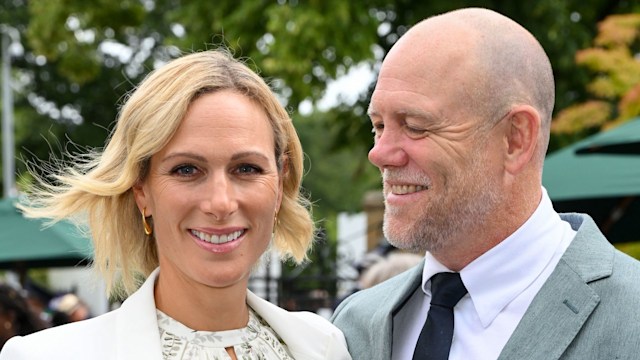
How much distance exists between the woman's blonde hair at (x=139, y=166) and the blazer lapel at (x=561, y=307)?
3.20 feet

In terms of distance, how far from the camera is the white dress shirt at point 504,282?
341 cm

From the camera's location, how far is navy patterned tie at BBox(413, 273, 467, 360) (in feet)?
11.3

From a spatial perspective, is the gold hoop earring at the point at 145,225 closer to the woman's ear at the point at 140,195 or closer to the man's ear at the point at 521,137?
the woman's ear at the point at 140,195

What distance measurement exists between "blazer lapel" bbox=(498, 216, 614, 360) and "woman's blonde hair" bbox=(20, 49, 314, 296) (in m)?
0.98

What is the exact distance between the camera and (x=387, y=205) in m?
3.60

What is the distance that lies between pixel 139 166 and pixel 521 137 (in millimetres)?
1206

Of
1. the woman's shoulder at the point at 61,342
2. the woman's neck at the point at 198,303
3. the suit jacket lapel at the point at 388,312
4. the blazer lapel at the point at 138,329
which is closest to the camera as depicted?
the woman's shoulder at the point at 61,342

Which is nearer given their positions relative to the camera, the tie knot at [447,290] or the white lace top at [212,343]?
the white lace top at [212,343]

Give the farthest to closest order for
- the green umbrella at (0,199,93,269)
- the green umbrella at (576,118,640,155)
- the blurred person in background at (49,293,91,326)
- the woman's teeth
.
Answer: the blurred person in background at (49,293,91,326)
the green umbrella at (0,199,93,269)
the green umbrella at (576,118,640,155)
the woman's teeth

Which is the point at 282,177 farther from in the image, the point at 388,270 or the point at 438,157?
the point at 388,270

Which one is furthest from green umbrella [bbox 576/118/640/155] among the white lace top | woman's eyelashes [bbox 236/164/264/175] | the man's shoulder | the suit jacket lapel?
woman's eyelashes [bbox 236/164/264/175]

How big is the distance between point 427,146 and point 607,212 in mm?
5946

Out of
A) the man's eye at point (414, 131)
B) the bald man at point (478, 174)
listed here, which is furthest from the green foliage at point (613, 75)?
the man's eye at point (414, 131)

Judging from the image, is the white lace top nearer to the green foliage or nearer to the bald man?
the bald man
